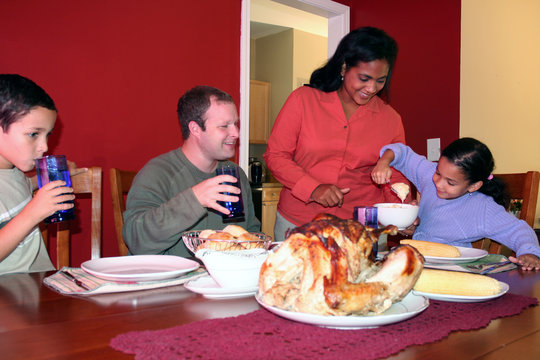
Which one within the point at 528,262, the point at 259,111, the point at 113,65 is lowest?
the point at 528,262

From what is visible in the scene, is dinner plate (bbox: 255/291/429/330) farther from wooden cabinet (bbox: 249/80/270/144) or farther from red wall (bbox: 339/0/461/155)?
wooden cabinet (bbox: 249/80/270/144)

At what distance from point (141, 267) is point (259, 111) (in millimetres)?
6016

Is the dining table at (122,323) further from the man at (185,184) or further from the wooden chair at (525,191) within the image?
the wooden chair at (525,191)

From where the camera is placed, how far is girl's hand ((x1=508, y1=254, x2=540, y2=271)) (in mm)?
1379

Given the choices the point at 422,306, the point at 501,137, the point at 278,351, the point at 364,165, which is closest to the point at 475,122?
the point at 501,137

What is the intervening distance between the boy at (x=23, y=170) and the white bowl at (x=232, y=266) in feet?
1.94

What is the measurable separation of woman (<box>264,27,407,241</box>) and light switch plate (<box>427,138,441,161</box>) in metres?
1.23

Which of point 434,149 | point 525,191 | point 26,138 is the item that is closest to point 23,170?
point 26,138

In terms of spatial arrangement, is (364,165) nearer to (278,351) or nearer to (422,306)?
(422,306)

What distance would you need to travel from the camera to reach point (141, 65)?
3020 millimetres

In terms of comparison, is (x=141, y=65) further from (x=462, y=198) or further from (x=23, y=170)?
(x=462, y=198)

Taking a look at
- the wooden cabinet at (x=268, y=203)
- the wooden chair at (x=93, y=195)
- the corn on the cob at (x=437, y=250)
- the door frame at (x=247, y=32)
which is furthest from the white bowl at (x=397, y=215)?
the wooden cabinet at (x=268, y=203)

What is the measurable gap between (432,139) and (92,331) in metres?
3.21

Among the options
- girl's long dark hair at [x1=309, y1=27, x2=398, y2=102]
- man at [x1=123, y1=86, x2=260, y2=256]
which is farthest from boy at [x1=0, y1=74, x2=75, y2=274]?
girl's long dark hair at [x1=309, y1=27, x2=398, y2=102]
